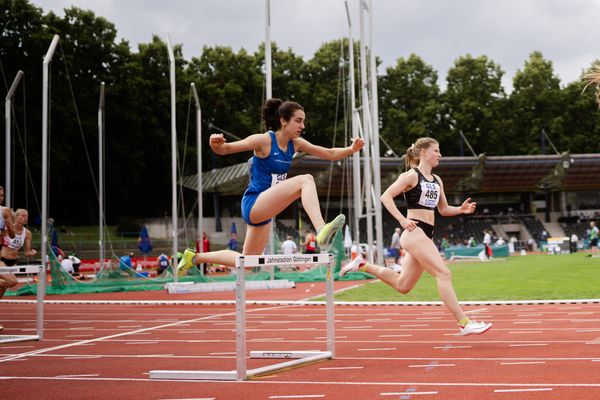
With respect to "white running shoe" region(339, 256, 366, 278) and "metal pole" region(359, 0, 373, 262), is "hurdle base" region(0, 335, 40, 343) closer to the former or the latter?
"white running shoe" region(339, 256, 366, 278)

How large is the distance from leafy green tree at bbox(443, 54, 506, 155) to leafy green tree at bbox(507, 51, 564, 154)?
142 centimetres

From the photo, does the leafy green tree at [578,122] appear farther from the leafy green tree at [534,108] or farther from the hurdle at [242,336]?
the hurdle at [242,336]

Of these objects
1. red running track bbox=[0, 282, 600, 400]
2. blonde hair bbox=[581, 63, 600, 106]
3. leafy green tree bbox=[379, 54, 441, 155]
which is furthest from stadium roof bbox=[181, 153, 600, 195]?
blonde hair bbox=[581, 63, 600, 106]

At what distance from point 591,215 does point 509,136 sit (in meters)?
10.0

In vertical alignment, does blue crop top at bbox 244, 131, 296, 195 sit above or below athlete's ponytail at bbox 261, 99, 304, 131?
below

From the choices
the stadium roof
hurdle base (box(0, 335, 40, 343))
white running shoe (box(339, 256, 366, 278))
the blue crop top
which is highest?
the stadium roof

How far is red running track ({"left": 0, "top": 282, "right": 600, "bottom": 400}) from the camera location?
5223 millimetres

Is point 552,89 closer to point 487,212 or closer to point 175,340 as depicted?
point 487,212

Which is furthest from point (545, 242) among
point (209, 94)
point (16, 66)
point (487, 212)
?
point (16, 66)

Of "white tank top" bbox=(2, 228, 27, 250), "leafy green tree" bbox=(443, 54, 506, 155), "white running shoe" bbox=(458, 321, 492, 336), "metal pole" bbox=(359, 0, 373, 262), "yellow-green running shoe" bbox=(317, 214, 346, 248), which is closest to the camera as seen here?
"yellow-green running shoe" bbox=(317, 214, 346, 248)

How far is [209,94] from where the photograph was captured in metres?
57.8

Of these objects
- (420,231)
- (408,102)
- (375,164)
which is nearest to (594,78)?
(420,231)

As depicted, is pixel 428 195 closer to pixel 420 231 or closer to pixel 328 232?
pixel 420 231

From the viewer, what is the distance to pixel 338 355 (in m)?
7.27
